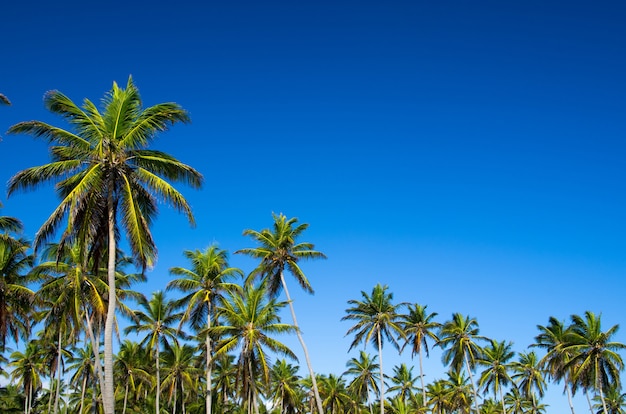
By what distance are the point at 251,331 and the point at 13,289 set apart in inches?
593

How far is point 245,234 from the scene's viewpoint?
45.7 meters

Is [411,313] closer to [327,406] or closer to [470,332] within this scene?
[470,332]

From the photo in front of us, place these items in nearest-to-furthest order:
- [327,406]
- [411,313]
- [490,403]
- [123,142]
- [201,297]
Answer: [123,142], [201,297], [411,313], [327,406], [490,403]

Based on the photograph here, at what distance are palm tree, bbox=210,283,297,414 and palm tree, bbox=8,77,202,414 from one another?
18.9 meters

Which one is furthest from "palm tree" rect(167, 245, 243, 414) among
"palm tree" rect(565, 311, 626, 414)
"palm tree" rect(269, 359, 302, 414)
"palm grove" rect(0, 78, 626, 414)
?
"palm tree" rect(565, 311, 626, 414)

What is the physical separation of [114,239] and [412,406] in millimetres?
64122

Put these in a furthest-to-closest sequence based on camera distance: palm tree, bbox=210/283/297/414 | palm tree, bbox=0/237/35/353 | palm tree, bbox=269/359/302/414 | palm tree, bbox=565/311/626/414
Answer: palm tree, bbox=269/359/302/414 < palm tree, bbox=565/311/626/414 < palm tree, bbox=210/283/297/414 < palm tree, bbox=0/237/35/353

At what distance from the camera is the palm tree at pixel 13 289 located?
2759 centimetres

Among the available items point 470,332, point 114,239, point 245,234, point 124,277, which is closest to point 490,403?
point 470,332

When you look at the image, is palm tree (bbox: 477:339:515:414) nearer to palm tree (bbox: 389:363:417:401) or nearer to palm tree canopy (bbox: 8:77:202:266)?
palm tree (bbox: 389:363:417:401)

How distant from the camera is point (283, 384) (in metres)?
60.5

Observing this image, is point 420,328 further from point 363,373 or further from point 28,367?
point 28,367

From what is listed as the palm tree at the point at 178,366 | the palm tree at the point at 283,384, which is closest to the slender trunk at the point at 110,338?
the palm tree at the point at 178,366

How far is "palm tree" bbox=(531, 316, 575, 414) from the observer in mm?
54469
